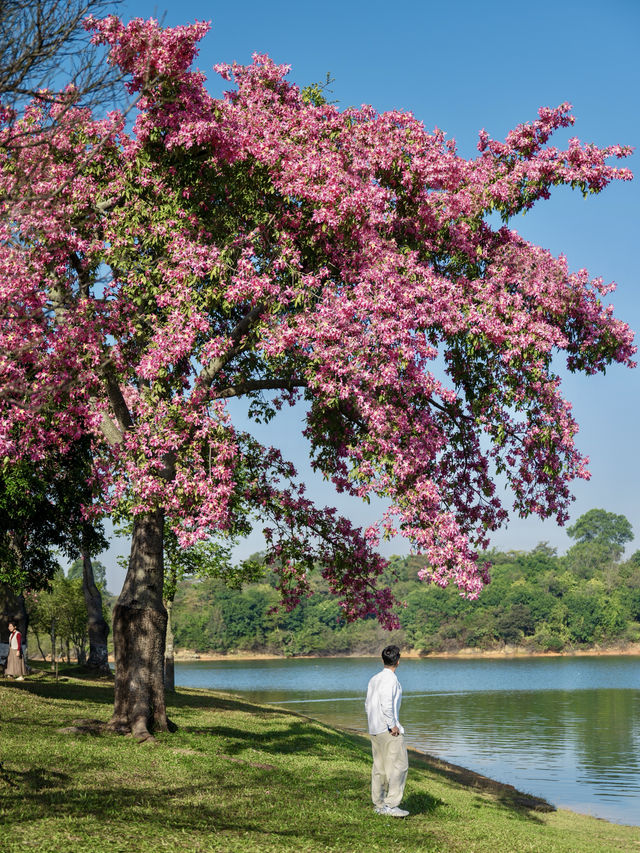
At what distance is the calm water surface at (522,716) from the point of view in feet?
94.8

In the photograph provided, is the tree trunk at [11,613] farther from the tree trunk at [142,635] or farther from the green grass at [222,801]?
the tree trunk at [142,635]

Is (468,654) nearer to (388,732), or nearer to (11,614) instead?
(11,614)

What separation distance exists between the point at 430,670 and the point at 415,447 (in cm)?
9358

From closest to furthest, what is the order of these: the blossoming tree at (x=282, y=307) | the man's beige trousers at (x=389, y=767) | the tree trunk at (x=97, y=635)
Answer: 1. the man's beige trousers at (x=389, y=767)
2. the blossoming tree at (x=282, y=307)
3. the tree trunk at (x=97, y=635)

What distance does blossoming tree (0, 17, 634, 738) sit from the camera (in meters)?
15.8

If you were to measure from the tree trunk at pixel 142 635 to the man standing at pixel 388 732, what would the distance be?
6420 millimetres

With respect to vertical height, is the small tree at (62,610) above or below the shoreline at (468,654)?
above

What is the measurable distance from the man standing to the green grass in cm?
46

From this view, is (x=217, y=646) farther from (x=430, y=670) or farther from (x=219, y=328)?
(x=219, y=328)

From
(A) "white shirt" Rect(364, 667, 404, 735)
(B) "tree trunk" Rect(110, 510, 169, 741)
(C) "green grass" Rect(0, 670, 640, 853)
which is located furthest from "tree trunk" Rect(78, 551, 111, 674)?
(A) "white shirt" Rect(364, 667, 404, 735)

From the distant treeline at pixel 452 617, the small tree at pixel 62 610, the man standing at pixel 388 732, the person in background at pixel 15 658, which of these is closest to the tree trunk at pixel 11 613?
the person in background at pixel 15 658

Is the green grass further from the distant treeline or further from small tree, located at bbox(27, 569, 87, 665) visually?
the distant treeline

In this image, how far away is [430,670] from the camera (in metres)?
104

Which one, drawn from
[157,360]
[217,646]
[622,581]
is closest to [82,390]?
[157,360]
